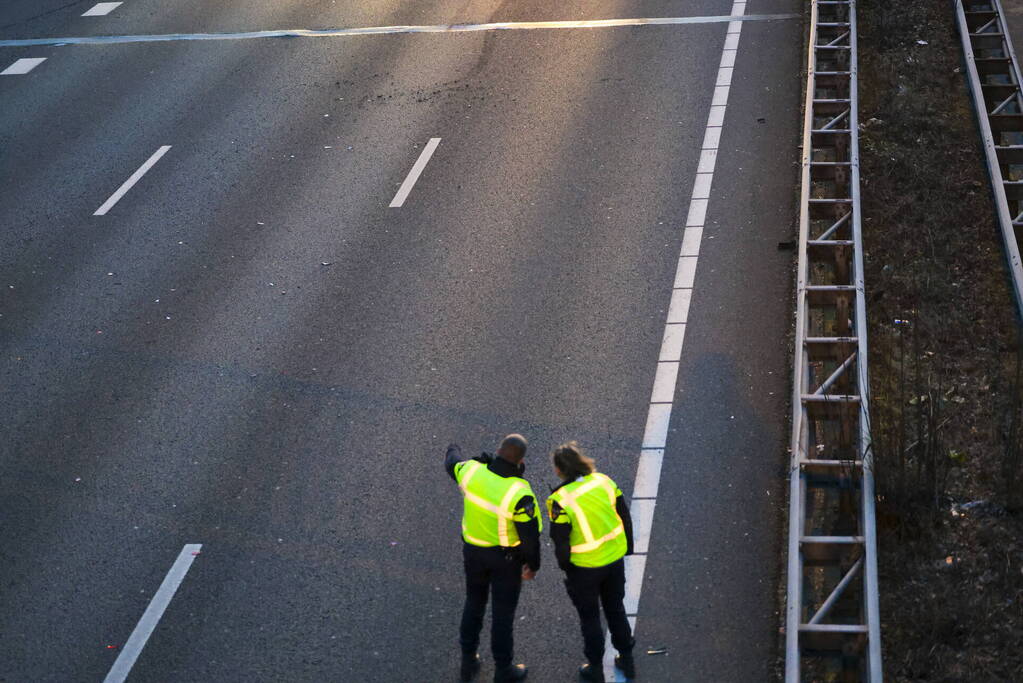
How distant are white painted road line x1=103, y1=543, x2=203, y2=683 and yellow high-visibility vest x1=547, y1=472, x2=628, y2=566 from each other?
3379 millimetres

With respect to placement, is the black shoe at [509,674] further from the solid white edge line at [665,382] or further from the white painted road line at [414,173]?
the white painted road line at [414,173]

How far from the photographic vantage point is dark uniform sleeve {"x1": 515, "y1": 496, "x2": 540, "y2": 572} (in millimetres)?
8195

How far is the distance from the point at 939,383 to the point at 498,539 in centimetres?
499

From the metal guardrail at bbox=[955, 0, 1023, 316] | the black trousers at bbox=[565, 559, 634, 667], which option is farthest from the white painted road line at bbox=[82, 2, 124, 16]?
the black trousers at bbox=[565, 559, 634, 667]

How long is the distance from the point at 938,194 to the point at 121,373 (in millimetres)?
9116

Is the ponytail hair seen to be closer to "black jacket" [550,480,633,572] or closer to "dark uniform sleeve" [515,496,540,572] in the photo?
"black jacket" [550,480,633,572]

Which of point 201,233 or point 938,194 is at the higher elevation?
point 201,233

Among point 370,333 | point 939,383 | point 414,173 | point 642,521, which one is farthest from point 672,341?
point 414,173

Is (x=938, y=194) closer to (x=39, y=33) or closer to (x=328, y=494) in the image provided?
(x=328, y=494)

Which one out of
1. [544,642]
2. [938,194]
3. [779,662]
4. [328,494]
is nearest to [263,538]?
[328,494]

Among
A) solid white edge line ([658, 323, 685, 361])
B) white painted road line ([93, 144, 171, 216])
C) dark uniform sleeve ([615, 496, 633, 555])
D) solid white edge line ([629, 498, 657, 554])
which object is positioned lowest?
solid white edge line ([658, 323, 685, 361])

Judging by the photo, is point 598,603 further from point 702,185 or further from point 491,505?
point 702,185

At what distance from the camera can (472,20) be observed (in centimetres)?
2142

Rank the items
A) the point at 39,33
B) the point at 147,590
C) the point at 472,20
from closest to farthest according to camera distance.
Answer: the point at 147,590
the point at 472,20
the point at 39,33
